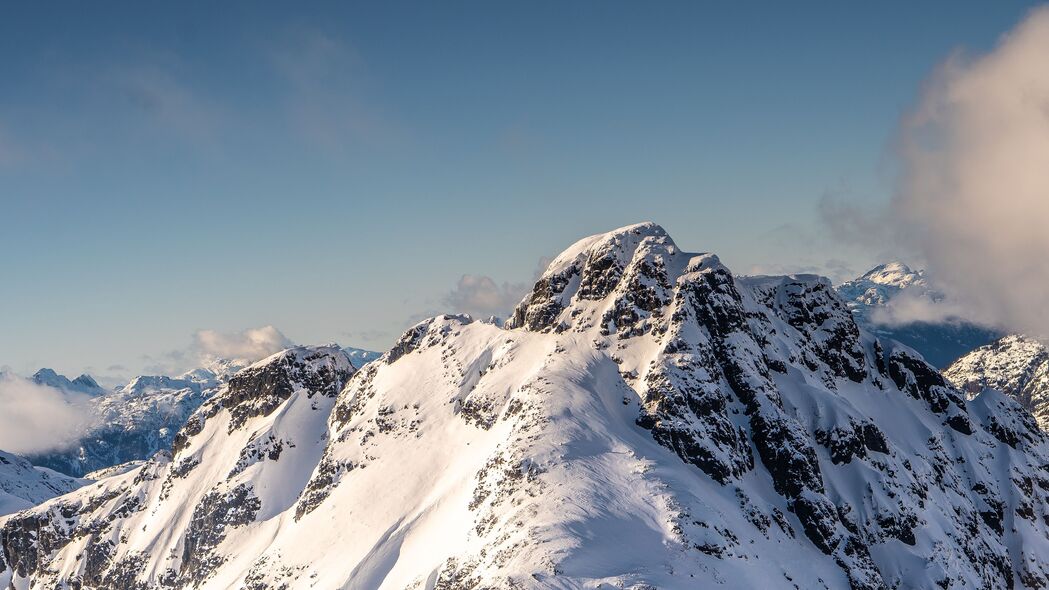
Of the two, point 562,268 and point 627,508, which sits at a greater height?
point 562,268

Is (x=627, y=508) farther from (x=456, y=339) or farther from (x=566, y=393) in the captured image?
(x=456, y=339)

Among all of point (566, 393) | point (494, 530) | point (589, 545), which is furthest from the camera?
point (566, 393)

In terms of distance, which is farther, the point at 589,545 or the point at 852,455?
the point at 852,455

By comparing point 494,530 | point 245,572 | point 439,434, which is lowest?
point 245,572

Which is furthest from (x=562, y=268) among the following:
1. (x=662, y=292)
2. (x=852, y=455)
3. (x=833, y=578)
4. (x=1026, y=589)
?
(x=1026, y=589)

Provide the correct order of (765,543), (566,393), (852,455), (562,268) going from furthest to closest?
(562,268) → (852,455) → (566,393) → (765,543)

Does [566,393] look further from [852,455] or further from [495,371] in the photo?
[852,455]

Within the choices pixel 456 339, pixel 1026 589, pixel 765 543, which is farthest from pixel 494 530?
pixel 1026 589
